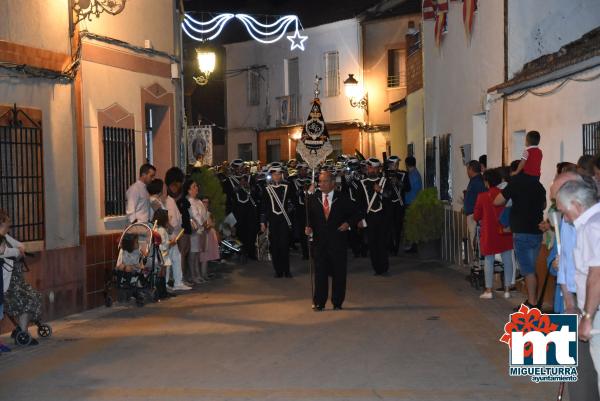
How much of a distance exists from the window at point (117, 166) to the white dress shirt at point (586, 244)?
34.8ft

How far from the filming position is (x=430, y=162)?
87.4ft

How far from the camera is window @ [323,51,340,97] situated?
43438 millimetres

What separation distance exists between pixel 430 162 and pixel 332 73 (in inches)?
700

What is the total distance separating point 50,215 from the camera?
49.4 ft

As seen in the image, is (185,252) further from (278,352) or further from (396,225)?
(278,352)

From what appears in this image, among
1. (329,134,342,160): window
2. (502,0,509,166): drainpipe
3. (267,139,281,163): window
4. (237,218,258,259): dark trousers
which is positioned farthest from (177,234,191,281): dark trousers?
(267,139,281,163): window

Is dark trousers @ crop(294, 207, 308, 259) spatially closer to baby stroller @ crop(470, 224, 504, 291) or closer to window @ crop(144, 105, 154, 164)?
window @ crop(144, 105, 154, 164)

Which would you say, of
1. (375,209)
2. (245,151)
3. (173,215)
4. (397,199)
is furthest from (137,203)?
(245,151)

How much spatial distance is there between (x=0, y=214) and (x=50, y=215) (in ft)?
10.1

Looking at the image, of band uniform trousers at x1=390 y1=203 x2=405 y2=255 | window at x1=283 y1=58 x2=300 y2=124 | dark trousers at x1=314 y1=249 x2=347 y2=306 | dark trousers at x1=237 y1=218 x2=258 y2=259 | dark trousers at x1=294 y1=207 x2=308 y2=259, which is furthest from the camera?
window at x1=283 y1=58 x2=300 y2=124

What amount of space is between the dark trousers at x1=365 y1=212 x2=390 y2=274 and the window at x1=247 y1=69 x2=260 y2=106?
27.4 m

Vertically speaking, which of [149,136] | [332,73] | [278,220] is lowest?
[278,220]

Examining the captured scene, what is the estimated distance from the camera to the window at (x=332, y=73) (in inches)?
1710

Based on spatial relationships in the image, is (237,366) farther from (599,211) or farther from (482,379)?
(599,211)
